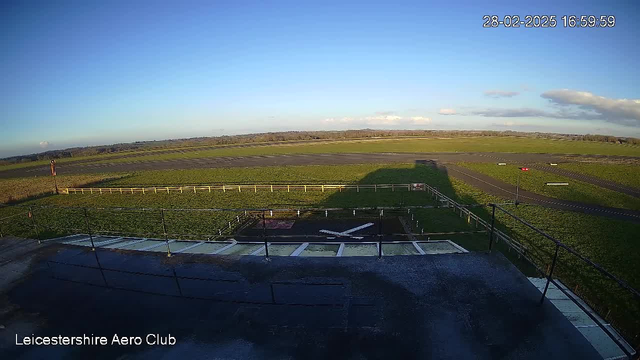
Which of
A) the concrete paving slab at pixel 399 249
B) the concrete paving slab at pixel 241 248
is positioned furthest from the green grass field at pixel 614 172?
the concrete paving slab at pixel 241 248

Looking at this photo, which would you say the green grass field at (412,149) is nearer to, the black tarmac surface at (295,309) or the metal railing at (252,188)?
the metal railing at (252,188)

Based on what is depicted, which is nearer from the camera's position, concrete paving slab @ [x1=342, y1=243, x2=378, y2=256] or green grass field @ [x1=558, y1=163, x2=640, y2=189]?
concrete paving slab @ [x1=342, y1=243, x2=378, y2=256]

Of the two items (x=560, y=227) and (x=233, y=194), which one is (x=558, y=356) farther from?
(x=233, y=194)

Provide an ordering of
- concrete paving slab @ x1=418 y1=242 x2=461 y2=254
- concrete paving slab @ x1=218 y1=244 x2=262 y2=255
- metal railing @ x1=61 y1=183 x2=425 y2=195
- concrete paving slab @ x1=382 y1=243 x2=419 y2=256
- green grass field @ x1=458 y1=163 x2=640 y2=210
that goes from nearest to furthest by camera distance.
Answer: concrete paving slab @ x1=218 y1=244 x2=262 y2=255
concrete paving slab @ x1=382 y1=243 x2=419 y2=256
concrete paving slab @ x1=418 y1=242 x2=461 y2=254
green grass field @ x1=458 y1=163 x2=640 y2=210
metal railing @ x1=61 y1=183 x2=425 y2=195

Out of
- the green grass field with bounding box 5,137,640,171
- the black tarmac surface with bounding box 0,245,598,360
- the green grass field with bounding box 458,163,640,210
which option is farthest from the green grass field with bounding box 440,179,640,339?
the green grass field with bounding box 5,137,640,171

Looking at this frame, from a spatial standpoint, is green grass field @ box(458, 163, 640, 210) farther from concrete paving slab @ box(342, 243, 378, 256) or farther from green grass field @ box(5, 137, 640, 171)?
green grass field @ box(5, 137, 640, 171)

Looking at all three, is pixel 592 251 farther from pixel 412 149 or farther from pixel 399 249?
pixel 412 149
